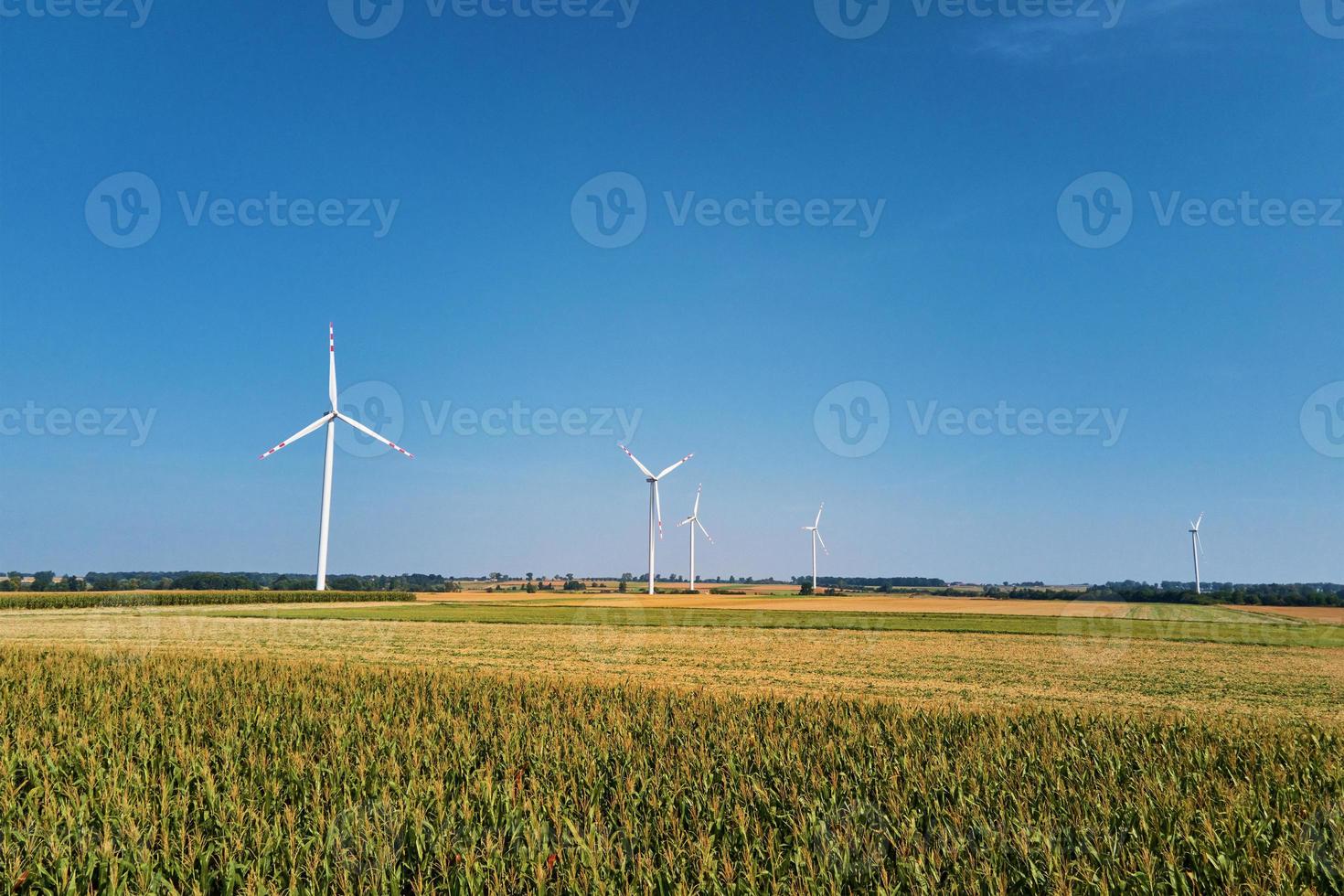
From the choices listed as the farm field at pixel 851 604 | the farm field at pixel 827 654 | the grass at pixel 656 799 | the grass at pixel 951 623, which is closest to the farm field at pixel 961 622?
the grass at pixel 951 623

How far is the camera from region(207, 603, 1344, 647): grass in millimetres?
50594

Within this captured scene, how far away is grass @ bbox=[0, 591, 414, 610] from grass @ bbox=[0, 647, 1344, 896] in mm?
80664

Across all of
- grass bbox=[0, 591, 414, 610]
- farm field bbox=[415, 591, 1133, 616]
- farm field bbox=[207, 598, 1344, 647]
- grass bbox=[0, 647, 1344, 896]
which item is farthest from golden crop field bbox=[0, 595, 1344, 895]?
grass bbox=[0, 591, 414, 610]

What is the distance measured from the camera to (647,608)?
83.0m

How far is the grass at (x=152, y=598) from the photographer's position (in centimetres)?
7575

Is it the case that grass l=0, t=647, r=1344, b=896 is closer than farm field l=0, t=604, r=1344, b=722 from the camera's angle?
Yes

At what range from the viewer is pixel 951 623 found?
6088cm

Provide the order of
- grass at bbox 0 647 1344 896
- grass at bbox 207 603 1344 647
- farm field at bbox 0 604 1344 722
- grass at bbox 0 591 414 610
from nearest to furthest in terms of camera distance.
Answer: grass at bbox 0 647 1344 896
farm field at bbox 0 604 1344 722
grass at bbox 207 603 1344 647
grass at bbox 0 591 414 610

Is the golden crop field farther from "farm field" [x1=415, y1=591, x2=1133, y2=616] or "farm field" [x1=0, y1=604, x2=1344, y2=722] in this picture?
"farm field" [x1=415, y1=591, x2=1133, y2=616]

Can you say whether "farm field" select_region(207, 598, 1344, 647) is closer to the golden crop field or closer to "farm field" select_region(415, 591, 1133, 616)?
"farm field" select_region(415, 591, 1133, 616)

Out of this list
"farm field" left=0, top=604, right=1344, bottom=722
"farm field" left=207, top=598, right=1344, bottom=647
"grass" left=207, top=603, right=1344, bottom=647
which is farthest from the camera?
"farm field" left=207, top=598, right=1344, bottom=647

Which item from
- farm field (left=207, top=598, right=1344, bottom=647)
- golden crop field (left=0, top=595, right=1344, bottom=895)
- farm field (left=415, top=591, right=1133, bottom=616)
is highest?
golden crop field (left=0, top=595, right=1344, bottom=895)

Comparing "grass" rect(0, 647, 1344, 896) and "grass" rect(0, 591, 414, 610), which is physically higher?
"grass" rect(0, 647, 1344, 896)

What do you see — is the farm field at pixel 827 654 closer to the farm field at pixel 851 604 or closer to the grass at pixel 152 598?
the grass at pixel 152 598
